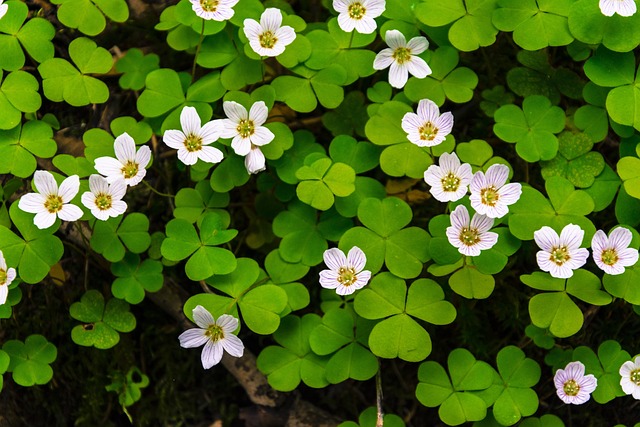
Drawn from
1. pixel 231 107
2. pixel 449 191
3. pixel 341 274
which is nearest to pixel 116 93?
pixel 231 107

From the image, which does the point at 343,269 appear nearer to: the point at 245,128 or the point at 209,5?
the point at 245,128

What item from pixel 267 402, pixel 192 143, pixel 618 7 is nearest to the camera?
pixel 618 7

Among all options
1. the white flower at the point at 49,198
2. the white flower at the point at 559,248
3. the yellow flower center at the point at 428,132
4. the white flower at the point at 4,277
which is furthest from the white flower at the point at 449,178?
the white flower at the point at 4,277

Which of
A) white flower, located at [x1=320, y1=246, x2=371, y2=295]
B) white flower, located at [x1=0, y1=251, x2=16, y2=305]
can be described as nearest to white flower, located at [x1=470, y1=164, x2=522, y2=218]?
white flower, located at [x1=320, y1=246, x2=371, y2=295]

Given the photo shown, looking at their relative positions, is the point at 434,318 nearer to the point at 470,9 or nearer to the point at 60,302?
the point at 470,9

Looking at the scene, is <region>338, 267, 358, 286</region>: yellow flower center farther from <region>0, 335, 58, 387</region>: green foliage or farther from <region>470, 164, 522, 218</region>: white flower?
<region>0, 335, 58, 387</region>: green foliage

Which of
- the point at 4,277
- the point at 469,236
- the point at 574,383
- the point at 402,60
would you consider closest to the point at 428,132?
the point at 402,60
